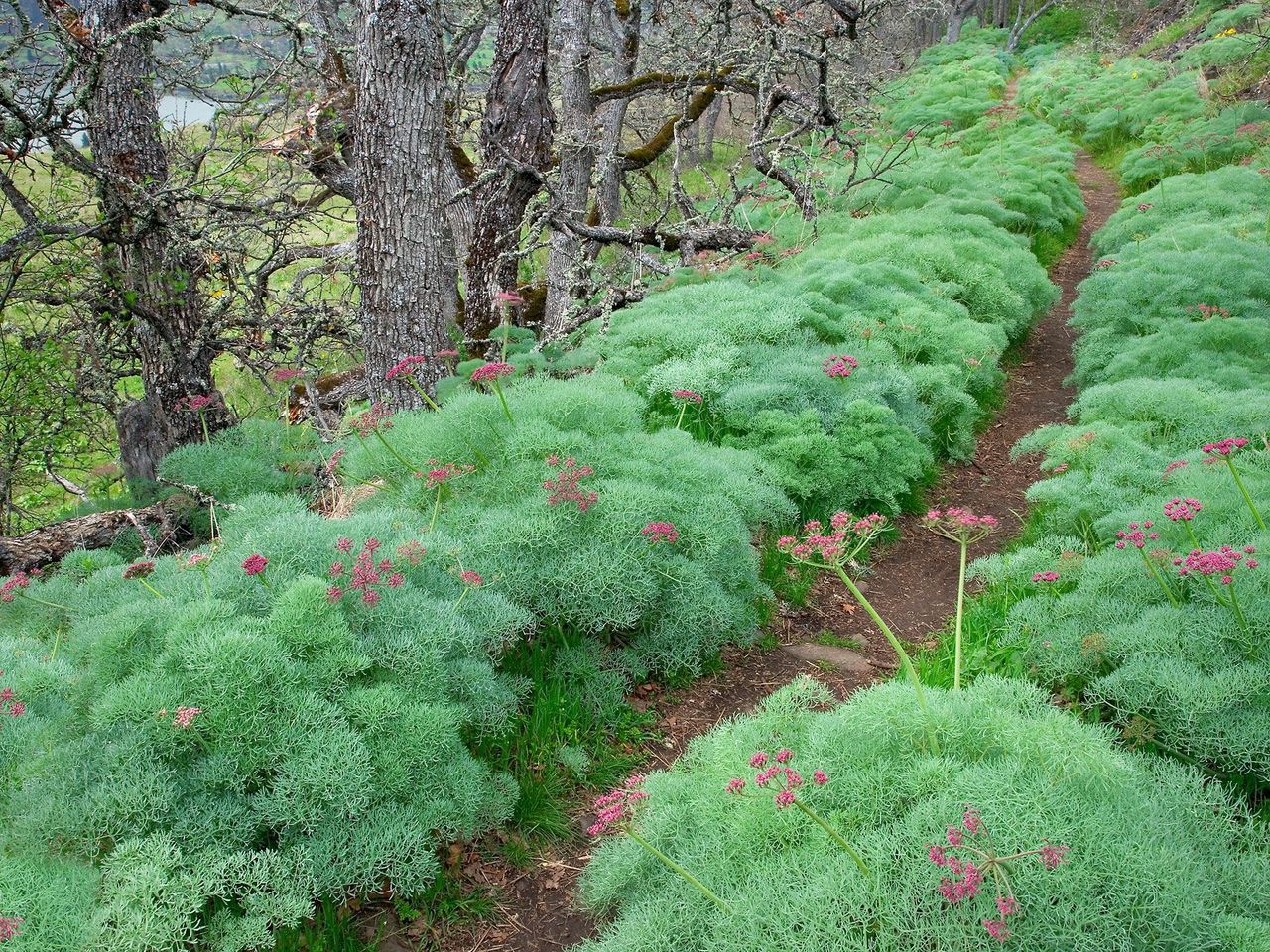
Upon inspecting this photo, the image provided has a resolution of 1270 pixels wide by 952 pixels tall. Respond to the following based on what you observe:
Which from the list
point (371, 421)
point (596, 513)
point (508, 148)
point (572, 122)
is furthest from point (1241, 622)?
point (572, 122)

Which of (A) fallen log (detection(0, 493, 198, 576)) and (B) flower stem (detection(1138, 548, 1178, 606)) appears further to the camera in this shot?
(A) fallen log (detection(0, 493, 198, 576))

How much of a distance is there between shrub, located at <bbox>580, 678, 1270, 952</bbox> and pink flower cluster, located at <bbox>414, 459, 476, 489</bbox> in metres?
1.81

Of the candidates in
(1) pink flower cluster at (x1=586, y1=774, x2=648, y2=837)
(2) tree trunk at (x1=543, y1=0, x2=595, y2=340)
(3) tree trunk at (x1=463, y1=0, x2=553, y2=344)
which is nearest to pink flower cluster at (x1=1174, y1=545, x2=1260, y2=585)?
(1) pink flower cluster at (x1=586, y1=774, x2=648, y2=837)

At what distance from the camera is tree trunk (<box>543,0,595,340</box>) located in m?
9.29

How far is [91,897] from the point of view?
2602 millimetres

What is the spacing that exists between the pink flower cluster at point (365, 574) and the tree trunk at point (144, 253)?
3753 millimetres

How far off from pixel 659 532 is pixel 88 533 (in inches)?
162

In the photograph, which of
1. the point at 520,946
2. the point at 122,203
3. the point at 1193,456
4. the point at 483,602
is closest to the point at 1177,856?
the point at 520,946

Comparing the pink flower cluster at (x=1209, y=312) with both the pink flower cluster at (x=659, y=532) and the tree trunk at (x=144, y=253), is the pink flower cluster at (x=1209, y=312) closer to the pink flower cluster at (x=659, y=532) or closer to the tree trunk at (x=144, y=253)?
the pink flower cluster at (x=659, y=532)

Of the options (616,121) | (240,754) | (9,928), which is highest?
(616,121)

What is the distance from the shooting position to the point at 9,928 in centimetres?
238

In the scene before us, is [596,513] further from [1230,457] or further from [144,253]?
[144,253]

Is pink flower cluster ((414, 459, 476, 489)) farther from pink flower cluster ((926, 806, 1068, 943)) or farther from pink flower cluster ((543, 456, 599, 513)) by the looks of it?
pink flower cluster ((926, 806, 1068, 943))

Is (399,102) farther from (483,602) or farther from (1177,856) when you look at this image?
(1177,856)
